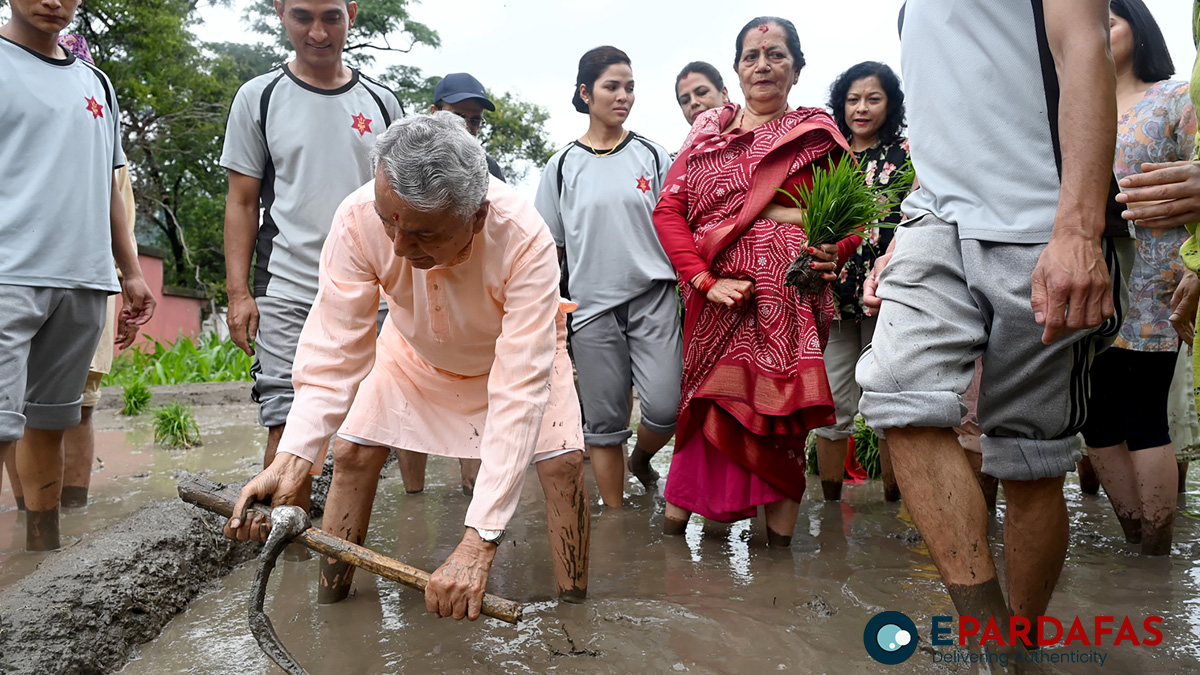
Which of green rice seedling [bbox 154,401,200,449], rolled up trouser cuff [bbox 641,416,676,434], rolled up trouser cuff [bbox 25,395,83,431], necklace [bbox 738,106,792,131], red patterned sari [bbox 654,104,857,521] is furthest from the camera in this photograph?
green rice seedling [bbox 154,401,200,449]

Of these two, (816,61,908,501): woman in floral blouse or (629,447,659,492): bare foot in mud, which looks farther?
(629,447,659,492): bare foot in mud

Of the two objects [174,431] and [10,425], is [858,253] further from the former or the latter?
[174,431]

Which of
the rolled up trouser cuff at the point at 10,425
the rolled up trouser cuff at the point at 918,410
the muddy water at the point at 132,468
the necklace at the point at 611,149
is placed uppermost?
the necklace at the point at 611,149

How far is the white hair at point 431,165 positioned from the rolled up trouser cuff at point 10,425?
149cm

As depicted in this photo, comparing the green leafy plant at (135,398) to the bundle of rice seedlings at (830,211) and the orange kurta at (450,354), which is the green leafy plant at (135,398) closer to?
the orange kurta at (450,354)

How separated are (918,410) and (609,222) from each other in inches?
99.3

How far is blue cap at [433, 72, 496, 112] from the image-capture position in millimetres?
5242

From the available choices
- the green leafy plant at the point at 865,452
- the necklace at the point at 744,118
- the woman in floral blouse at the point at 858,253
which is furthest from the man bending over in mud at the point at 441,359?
the green leafy plant at the point at 865,452

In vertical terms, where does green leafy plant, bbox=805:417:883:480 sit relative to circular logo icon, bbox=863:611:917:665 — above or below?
below

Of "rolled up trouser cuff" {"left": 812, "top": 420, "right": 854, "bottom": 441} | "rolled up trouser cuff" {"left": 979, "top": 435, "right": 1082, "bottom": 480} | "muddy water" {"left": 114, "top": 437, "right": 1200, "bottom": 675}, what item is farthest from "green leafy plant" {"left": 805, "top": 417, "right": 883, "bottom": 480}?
"rolled up trouser cuff" {"left": 979, "top": 435, "right": 1082, "bottom": 480}

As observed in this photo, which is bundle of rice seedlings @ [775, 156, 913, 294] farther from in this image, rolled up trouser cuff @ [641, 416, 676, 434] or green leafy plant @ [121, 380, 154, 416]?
green leafy plant @ [121, 380, 154, 416]

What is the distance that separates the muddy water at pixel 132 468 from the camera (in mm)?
3537

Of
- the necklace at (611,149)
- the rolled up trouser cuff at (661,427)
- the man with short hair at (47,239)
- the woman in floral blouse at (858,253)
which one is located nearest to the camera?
the man with short hair at (47,239)

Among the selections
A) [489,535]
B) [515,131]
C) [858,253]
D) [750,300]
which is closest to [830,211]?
[750,300]
